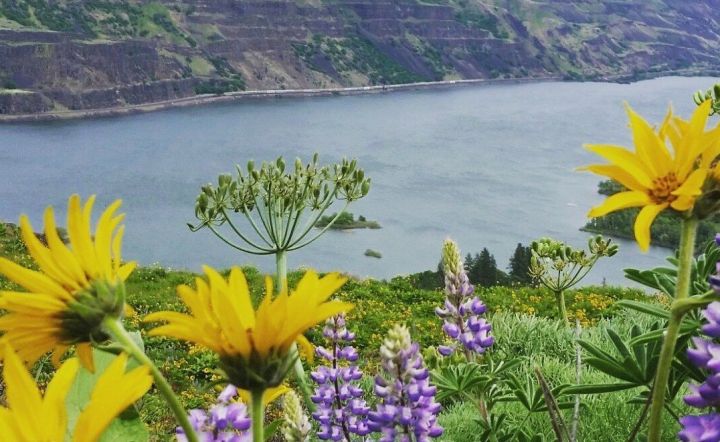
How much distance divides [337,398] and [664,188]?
1.31 meters

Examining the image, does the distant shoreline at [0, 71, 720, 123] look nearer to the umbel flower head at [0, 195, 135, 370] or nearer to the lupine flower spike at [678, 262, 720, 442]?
the umbel flower head at [0, 195, 135, 370]

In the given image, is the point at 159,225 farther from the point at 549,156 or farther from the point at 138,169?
the point at 549,156

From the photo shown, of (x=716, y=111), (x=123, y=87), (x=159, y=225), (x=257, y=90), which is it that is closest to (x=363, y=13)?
(x=257, y=90)

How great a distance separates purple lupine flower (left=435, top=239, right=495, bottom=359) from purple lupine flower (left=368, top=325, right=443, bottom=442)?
547 millimetres

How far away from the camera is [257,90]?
116 meters

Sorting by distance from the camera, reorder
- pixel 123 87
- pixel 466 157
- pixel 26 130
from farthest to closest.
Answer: pixel 123 87, pixel 26 130, pixel 466 157

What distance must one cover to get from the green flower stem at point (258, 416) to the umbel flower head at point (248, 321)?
2 centimetres

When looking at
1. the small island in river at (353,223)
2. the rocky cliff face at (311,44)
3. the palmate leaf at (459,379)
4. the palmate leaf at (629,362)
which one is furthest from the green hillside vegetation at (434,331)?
the rocky cliff face at (311,44)

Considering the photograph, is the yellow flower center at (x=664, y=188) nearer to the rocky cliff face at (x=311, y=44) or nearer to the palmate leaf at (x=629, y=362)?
the palmate leaf at (x=629, y=362)

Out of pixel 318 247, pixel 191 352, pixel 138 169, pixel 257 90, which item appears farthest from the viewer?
pixel 257 90

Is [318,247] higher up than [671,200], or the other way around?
[671,200]

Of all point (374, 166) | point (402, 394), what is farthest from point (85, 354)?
point (374, 166)

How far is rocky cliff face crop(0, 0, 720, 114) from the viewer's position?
97125 mm

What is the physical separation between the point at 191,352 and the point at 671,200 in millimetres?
9987
